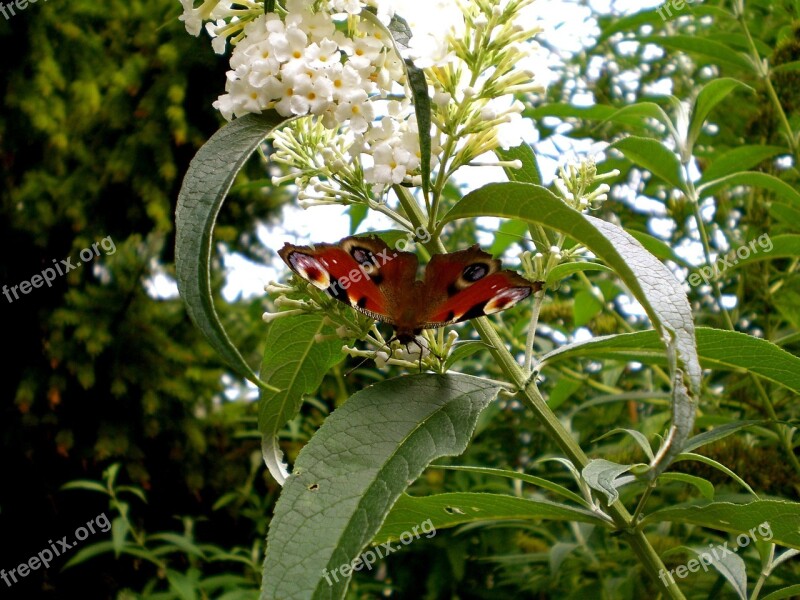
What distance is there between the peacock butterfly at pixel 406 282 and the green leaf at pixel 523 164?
23 cm

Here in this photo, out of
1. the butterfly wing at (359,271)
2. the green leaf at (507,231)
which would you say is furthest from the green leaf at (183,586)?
the butterfly wing at (359,271)

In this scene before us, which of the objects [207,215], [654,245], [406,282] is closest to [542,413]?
[406,282]

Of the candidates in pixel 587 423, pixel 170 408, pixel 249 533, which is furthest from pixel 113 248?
pixel 587 423

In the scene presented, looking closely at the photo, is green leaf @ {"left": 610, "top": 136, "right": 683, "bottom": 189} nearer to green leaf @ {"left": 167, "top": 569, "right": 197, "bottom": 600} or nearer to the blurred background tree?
the blurred background tree

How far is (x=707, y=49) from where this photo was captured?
1604 millimetres

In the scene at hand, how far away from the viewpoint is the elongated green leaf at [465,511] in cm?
86

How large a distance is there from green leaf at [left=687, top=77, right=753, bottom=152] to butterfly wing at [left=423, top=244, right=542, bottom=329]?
2.86 ft

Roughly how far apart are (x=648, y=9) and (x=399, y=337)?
1380 mm

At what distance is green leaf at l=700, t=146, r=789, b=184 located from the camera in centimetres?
146

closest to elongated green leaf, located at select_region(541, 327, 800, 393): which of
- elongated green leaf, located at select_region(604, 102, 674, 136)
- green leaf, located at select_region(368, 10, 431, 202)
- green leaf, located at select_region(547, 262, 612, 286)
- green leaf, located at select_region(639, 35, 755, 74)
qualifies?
green leaf, located at select_region(547, 262, 612, 286)

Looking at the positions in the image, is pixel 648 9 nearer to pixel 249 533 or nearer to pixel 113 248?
pixel 113 248

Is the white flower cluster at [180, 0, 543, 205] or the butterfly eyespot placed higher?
the white flower cluster at [180, 0, 543, 205]

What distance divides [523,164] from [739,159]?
71 centimetres

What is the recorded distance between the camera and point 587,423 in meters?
1.99
